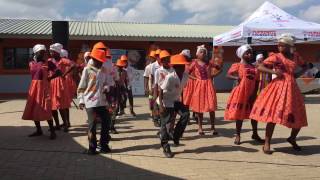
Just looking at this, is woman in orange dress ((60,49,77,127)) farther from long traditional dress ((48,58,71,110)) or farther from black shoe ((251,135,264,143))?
black shoe ((251,135,264,143))

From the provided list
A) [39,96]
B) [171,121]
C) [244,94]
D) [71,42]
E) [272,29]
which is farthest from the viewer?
[71,42]

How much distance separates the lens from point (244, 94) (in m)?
8.56

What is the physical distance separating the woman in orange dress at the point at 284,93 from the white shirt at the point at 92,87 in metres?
2.57

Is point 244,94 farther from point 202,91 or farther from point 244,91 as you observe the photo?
point 202,91

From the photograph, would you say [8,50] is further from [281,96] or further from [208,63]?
[281,96]

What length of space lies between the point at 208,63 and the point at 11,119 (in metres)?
5.83

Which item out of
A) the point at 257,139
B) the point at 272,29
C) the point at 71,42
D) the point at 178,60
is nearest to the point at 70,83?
the point at 178,60

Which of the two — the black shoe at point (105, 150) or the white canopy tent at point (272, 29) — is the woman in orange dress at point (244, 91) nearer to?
the black shoe at point (105, 150)

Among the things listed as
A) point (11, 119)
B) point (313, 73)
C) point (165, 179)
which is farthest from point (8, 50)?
point (165, 179)

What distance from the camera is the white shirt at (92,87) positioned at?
25.1 feet

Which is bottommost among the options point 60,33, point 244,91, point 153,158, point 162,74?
point 153,158

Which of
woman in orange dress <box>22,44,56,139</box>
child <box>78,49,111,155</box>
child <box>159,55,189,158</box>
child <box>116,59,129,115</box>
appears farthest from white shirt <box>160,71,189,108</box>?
child <box>116,59,129,115</box>

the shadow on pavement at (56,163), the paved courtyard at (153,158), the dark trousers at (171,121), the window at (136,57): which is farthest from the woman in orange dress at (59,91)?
the window at (136,57)

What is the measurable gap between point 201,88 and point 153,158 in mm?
2755
